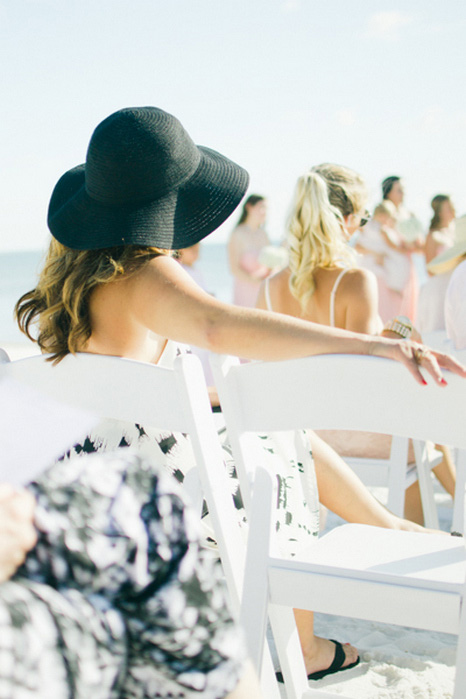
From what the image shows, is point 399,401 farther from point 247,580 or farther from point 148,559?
point 148,559

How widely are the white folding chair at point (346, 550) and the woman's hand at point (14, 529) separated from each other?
77 cm

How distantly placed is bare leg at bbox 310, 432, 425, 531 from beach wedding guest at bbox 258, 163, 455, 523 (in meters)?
0.88

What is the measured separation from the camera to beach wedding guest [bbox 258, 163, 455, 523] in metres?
2.89

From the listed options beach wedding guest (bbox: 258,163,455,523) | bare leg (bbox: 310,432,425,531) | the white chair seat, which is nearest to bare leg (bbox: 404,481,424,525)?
beach wedding guest (bbox: 258,163,455,523)

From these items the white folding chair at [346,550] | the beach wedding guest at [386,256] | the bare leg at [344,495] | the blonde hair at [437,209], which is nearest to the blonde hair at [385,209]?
the beach wedding guest at [386,256]

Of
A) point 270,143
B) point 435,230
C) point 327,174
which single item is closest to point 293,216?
point 327,174

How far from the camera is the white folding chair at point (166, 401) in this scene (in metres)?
1.38

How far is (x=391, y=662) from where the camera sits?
7.38 feet

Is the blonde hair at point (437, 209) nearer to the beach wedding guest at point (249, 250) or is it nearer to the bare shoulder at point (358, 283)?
the beach wedding guest at point (249, 250)

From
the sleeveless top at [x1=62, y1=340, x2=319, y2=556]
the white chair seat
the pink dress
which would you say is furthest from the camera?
the pink dress

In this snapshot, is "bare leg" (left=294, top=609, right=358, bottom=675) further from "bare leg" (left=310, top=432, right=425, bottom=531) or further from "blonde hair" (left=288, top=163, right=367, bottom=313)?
"blonde hair" (left=288, top=163, right=367, bottom=313)

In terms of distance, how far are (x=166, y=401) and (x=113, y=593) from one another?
847 millimetres

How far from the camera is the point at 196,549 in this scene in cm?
61

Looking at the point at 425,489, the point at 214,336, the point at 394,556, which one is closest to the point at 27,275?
the point at 425,489
